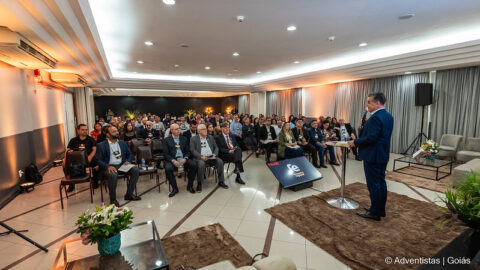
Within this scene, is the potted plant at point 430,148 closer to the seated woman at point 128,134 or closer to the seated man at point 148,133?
the seated man at point 148,133

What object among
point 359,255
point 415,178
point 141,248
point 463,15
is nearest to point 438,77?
point 463,15

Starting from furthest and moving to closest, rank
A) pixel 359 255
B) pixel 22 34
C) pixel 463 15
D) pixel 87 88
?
pixel 87 88, pixel 463 15, pixel 22 34, pixel 359 255

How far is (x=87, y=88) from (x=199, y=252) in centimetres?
1098

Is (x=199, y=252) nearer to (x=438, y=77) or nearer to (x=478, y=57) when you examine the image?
(x=478, y=57)

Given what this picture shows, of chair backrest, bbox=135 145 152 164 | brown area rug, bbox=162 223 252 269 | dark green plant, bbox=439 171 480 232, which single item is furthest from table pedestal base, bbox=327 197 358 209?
chair backrest, bbox=135 145 152 164

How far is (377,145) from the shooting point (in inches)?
113

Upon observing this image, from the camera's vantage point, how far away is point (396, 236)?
9.00 feet

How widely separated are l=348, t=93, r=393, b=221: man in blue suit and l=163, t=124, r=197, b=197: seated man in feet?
9.38

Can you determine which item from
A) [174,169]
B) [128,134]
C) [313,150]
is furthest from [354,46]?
[128,134]

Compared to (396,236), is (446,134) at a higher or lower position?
higher

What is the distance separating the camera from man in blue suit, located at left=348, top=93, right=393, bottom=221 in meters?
2.87

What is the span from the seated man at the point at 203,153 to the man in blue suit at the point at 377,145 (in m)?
2.56

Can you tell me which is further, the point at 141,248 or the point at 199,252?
the point at 199,252

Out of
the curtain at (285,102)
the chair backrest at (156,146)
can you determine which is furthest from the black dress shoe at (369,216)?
the curtain at (285,102)
